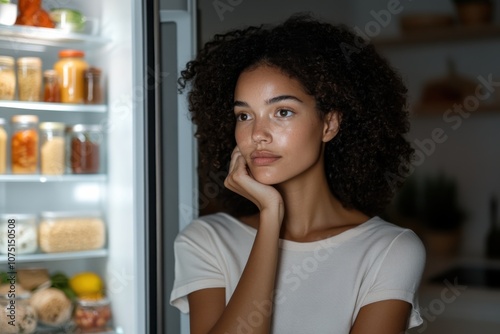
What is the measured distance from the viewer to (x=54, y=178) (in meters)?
1.51

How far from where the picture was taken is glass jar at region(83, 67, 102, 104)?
159 cm

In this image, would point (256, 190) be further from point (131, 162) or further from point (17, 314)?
point (17, 314)

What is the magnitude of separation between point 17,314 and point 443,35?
1.17 m

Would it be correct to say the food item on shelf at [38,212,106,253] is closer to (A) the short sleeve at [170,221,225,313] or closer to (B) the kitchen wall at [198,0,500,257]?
(A) the short sleeve at [170,221,225,313]

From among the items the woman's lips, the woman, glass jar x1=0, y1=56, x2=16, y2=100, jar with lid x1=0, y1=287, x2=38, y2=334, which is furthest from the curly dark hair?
jar with lid x1=0, y1=287, x2=38, y2=334

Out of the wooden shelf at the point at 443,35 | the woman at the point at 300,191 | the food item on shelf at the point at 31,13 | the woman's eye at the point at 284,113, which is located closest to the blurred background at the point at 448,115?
the wooden shelf at the point at 443,35

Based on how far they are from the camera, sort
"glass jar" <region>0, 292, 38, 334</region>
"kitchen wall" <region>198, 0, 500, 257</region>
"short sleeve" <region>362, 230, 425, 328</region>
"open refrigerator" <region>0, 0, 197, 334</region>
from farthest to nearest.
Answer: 1. "kitchen wall" <region>198, 0, 500, 257</region>
2. "open refrigerator" <region>0, 0, 197, 334</region>
3. "glass jar" <region>0, 292, 38, 334</region>
4. "short sleeve" <region>362, 230, 425, 328</region>

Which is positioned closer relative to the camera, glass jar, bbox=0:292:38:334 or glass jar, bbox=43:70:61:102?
glass jar, bbox=0:292:38:334

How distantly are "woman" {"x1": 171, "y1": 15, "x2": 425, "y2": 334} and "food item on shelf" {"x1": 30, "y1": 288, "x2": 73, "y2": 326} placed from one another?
13.4 inches

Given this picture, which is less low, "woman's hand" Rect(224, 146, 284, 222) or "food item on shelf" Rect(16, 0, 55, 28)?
"food item on shelf" Rect(16, 0, 55, 28)

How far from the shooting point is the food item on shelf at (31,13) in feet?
4.63

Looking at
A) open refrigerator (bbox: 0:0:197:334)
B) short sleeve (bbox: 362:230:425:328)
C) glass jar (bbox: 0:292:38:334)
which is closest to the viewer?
short sleeve (bbox: 362:230:425:328)

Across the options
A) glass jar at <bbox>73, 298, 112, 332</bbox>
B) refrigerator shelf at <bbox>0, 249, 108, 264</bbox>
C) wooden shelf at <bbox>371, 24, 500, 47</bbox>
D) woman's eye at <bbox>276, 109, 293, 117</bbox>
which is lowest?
glass jar at <bbox>73, 298, 112, 332</bbox>

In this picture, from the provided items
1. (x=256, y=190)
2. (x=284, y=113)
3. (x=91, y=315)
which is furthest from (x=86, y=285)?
(x=284, y=113)
